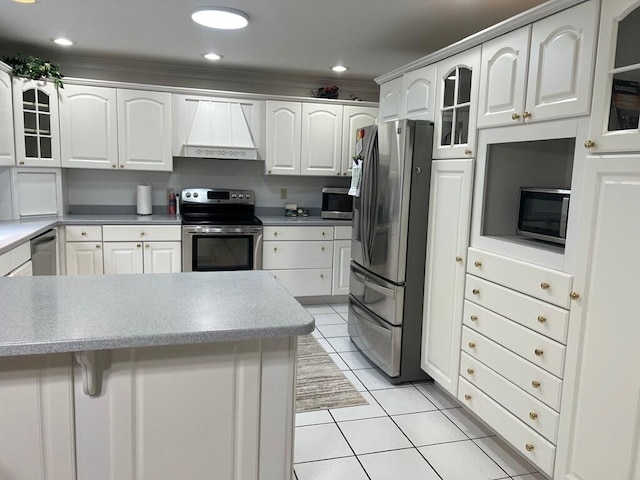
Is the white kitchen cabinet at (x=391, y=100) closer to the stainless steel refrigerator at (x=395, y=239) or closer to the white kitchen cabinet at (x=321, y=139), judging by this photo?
the stainless steel refrigerator at (x=395, y=239)

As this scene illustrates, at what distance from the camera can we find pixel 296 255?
14.9 ft

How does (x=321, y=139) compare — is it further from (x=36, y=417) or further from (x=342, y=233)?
(x=36, y=417)

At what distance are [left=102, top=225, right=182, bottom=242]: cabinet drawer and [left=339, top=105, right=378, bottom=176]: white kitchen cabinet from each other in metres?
1.80

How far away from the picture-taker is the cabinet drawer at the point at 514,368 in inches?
76.9

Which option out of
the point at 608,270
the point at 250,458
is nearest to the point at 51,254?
the point at 250,458

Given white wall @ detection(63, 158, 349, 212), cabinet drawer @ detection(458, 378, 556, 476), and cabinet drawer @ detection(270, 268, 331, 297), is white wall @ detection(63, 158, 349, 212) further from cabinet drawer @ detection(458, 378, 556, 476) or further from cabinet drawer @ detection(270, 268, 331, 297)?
cabinet drawer @ detection(458, 378, 556, 476)

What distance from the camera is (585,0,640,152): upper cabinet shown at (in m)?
1.61

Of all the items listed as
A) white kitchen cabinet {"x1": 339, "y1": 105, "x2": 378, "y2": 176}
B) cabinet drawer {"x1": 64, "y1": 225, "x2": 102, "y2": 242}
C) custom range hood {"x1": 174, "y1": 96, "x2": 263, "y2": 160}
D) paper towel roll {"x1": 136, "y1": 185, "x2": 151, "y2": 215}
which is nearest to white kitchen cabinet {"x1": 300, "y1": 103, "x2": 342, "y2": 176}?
white kitchen cabinet {"x1": 339, "y1": 105, "x2": 378, "y2": 176}

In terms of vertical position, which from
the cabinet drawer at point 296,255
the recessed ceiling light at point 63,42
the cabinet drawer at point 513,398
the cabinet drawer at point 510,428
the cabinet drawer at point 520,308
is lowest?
the cabinet drawer at point 510,428

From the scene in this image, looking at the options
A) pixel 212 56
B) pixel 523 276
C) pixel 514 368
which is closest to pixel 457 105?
pixel 523 276

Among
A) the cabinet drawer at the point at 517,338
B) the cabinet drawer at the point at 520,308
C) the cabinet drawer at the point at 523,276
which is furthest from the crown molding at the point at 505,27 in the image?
the cabinet drawer at the point at 517,338

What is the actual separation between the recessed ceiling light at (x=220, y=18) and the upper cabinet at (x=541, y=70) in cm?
149

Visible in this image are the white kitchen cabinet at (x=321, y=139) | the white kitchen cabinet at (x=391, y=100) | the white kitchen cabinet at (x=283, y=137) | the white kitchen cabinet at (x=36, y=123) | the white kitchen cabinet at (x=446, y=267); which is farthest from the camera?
the white kitchen cabinet at (x=321, y=139)

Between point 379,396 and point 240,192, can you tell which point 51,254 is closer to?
point 240,192
